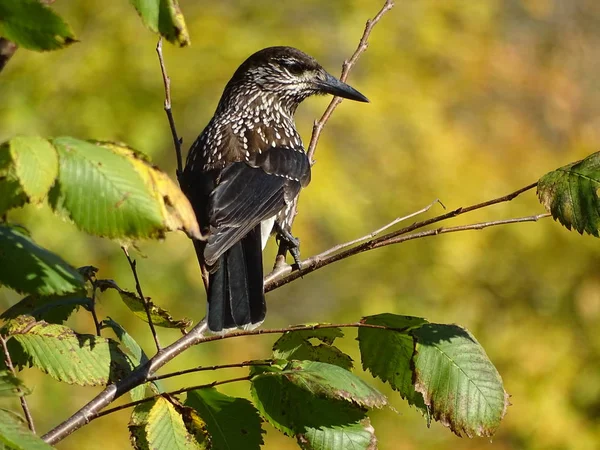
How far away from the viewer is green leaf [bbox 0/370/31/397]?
1.51m

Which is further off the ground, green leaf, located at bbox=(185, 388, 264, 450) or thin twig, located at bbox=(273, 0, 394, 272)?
thin twig, located at bbox=(273, 0, 394, 272)

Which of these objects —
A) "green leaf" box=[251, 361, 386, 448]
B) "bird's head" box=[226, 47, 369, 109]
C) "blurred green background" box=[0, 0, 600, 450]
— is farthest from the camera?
"blurred green background" box=[0, 0, 600, 450]

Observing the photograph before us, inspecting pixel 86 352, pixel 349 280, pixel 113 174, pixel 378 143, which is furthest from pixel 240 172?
pixel 349 280

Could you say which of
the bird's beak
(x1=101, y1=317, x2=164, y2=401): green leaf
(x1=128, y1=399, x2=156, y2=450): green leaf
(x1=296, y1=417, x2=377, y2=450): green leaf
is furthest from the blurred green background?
(x1=296, y1=417, x2=377, y2=450): green leaf

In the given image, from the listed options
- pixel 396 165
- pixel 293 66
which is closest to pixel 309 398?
pixel 293 66

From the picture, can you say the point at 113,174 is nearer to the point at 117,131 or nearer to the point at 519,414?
the point at 117,131

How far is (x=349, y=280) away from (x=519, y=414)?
2.30 meters

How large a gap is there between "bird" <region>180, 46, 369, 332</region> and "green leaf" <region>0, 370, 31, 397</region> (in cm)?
110

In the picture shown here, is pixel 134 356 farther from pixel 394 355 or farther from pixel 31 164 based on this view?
pixel 31 164

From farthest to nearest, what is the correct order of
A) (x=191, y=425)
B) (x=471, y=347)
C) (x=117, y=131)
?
(x=117, y=131) < (x=471, y=347) < (x=191, y=425)

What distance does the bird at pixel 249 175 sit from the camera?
290 centimetres

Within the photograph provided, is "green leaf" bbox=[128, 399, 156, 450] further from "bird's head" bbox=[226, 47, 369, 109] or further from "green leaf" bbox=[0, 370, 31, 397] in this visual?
"bird's head" bbox=[226, 47, 369, 109]

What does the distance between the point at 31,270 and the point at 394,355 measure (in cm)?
83

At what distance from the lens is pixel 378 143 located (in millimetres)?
8047
